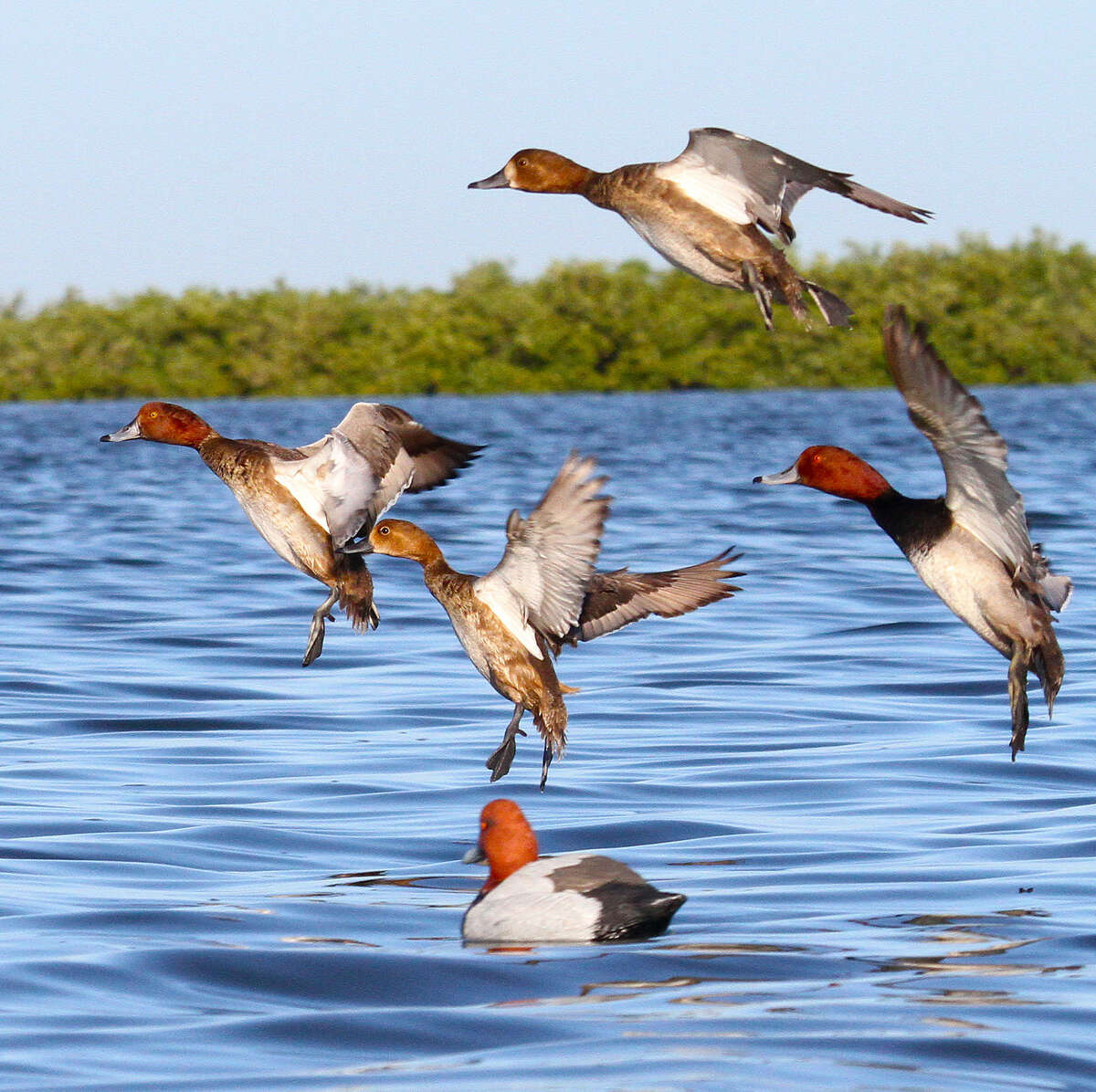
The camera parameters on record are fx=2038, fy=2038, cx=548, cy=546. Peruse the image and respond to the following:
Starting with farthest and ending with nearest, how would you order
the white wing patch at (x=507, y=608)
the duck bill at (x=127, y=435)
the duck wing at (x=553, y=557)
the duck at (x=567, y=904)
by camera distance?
the duck bill at (x=127, y=435), the duck at (x=567, y=904), the white wing patch at (x=507, y=608), the duck wing at (x=553, y=557)

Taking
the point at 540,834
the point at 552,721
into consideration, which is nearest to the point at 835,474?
the point at 552,721

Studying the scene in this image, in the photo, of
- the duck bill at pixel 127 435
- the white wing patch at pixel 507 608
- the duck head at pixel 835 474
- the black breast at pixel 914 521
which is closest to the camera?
the black breast at pixel 914 521

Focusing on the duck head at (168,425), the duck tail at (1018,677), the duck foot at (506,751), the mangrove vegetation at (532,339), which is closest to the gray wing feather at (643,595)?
the duck foot at (506,751)

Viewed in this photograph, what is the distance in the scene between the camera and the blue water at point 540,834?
668 cm

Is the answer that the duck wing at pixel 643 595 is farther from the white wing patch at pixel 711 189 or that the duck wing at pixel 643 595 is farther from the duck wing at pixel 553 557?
the white wing patch at pixel 711 189

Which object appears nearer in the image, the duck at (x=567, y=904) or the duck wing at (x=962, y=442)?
the duck wing at (x=962, y=442)

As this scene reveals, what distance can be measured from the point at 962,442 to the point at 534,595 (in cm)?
156

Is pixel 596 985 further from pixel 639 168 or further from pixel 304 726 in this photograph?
pixel 304 726

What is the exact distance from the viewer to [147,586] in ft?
65.7

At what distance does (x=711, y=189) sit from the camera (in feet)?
20.0

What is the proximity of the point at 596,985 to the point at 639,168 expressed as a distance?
9.50ft

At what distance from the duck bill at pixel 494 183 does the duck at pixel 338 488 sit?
0.90m

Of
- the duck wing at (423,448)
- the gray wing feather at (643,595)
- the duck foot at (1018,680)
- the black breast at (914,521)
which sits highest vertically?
the duck wing at (423,448)

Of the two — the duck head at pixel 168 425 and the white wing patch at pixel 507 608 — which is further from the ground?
the duck head at pixel 168 425
